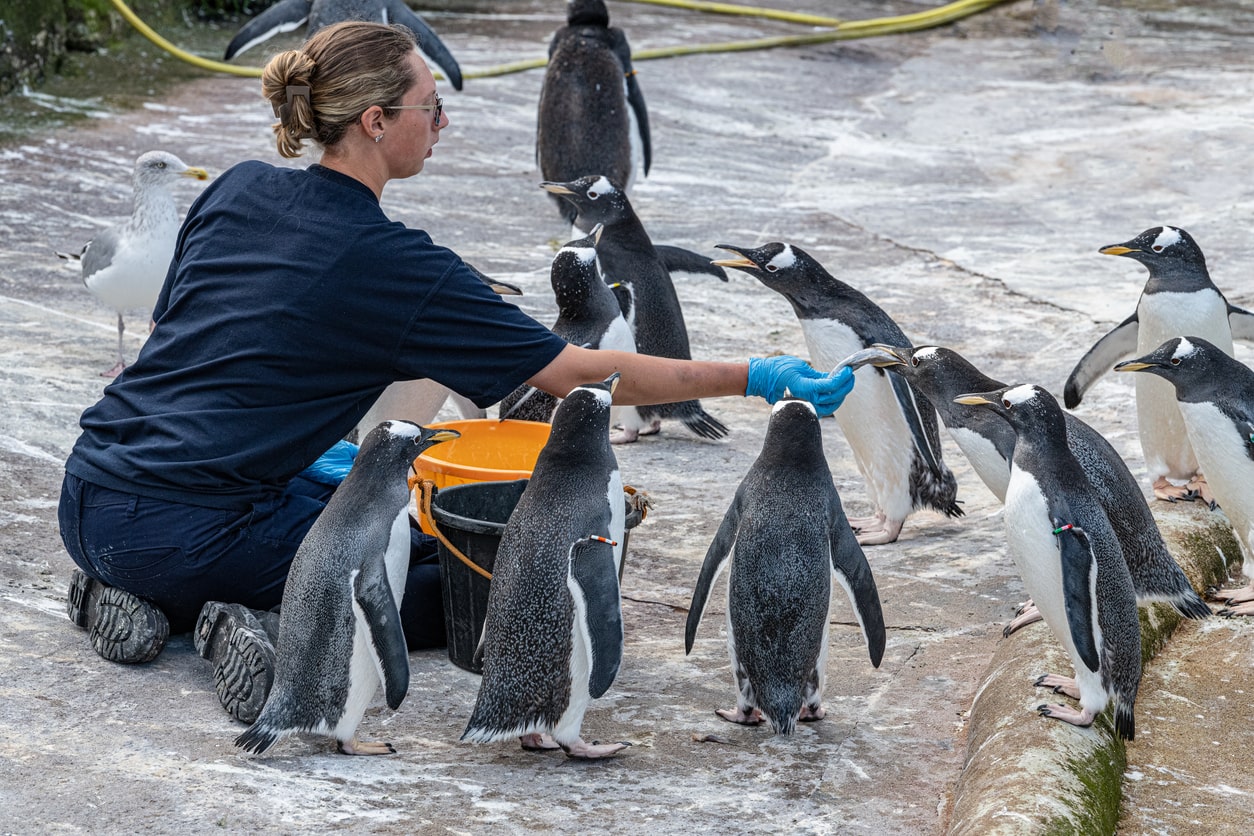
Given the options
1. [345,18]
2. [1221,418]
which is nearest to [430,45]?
[345,18]

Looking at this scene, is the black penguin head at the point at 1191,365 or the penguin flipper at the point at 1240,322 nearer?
the black penguin head at the point at 1191,365

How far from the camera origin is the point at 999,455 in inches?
145

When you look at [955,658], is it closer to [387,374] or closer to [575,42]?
[387,374]

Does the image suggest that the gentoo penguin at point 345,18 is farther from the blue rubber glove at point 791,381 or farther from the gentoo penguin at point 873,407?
the blue rubber glove at point 791,381

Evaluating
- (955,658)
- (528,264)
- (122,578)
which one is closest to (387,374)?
(122,578)

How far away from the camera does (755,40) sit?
12.6m

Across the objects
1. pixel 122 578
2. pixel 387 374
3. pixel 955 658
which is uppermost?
pixel 387 374

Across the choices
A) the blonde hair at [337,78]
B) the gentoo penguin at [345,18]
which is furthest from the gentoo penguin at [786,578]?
the gentoo penguin at [345,18]

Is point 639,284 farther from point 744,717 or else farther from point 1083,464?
point 744,717

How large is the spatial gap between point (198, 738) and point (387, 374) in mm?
804

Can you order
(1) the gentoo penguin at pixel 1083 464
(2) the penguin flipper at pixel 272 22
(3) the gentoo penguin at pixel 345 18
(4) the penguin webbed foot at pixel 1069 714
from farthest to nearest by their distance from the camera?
(2) the penguin flipper at pixel 272 22, (3) the gentoo penguin at pixel 345 18, (1) the gentoo penguin at pixel 1083 464, (4) the penguin webbed foot at pixel 1069 714

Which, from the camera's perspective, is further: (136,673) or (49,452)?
(49,452)

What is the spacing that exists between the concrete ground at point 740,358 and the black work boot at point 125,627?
5 cm

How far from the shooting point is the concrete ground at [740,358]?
8.63 ft
